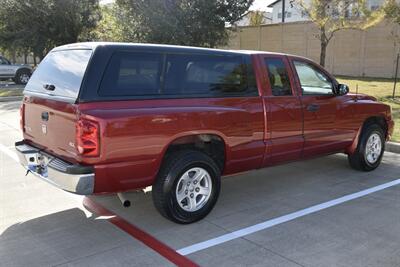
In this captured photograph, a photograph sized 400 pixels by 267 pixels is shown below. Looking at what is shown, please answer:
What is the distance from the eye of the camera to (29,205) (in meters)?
5.16

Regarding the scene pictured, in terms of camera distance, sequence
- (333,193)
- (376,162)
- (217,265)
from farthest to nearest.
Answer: (376,162) < (333,193) < (217,265)

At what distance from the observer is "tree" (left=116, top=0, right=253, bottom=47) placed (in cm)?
1652

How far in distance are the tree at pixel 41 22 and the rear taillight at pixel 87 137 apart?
21533 millimetres

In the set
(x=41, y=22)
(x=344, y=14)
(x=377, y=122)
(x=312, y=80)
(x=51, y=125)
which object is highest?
(x=41, y=22)

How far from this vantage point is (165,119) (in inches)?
166

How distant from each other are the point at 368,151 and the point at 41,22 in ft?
70.4

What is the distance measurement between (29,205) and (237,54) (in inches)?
120

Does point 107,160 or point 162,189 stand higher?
point 107,160

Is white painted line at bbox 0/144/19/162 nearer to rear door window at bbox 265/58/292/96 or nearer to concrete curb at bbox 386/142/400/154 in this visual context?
rear door window at bbox 265/58/292/96

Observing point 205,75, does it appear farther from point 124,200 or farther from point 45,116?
point 45,116

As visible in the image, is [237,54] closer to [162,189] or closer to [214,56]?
[214,56]

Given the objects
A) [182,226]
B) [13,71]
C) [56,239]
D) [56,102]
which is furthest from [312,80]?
[13,71]

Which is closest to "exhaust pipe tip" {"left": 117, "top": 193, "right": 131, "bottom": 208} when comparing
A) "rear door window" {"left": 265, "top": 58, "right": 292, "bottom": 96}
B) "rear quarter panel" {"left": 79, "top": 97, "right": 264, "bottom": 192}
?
"rear quarter panel" {"left": 79, "top": 97, "right": 264, "bottom": 192}

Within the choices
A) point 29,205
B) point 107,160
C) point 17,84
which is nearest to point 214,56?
point 107,160
